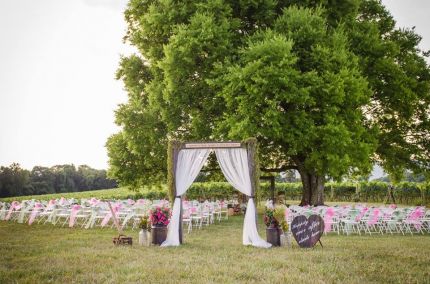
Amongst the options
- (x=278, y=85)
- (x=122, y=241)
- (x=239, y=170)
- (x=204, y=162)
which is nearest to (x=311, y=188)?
(x=278, y=85)

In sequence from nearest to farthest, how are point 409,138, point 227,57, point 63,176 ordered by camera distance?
1. point 227,57
2. point 409,138
3. point 63,176

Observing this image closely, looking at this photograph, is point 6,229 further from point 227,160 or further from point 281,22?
point 281,22

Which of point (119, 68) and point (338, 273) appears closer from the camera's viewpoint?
point (338, 273)

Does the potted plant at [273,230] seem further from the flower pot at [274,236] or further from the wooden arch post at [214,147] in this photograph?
the wooden arch post at [214,147]

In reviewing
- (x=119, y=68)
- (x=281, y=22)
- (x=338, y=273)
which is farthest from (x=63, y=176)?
(x=338, y=273)

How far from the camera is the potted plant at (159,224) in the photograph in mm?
11336

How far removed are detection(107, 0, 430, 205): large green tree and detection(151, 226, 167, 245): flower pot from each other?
499 cm

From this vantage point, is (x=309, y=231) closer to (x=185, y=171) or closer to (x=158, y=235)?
(x=185, y=171)

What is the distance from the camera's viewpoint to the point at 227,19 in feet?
56.0

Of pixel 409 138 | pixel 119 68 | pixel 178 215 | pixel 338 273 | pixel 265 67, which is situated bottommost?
pixel 338 273

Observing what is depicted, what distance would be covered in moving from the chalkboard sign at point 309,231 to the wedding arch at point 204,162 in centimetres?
132

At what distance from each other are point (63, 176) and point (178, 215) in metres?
38.2

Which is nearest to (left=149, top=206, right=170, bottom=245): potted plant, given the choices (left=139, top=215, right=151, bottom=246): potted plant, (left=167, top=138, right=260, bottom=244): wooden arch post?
(left=139, top=215, right=151, bottom=246): potted plant

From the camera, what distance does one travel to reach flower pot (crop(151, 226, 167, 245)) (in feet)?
37.1
